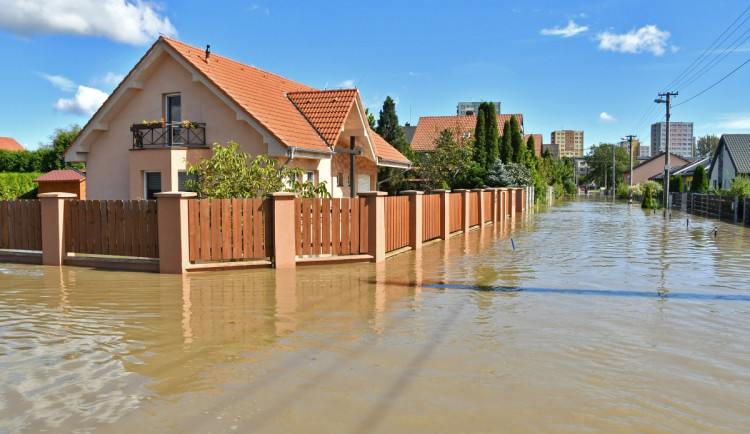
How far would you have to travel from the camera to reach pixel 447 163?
35.4 metres

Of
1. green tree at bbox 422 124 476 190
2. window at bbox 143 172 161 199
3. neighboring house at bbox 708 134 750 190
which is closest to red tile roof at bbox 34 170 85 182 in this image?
window at bbox 143 172 161 199

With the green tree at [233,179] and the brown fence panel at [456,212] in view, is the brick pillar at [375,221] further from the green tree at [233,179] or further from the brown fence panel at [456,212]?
the brown fence panel at [456,212]

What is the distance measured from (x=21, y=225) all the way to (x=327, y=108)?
1031 cm

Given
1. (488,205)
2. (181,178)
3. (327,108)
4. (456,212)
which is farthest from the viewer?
(488,205)

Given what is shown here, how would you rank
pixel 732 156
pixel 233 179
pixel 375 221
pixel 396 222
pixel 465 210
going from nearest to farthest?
1. pixel 375 221
2. pixel 233 179
3. pixel 396 222
4. pixel 465 210
5. pixel 732 156

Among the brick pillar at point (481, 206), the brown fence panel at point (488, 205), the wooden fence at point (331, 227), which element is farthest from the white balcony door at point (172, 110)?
the brown fence panel at point (488, 205)

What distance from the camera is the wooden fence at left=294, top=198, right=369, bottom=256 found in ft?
40.1

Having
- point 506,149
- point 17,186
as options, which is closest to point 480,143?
point 506,149

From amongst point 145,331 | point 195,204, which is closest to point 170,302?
point 145,331

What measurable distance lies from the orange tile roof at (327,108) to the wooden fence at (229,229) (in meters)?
8.08

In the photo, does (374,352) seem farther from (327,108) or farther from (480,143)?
(480,143)

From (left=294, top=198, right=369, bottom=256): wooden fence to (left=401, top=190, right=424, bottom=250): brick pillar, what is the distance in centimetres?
259

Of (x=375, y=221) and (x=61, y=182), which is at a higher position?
(x=61, y=182)

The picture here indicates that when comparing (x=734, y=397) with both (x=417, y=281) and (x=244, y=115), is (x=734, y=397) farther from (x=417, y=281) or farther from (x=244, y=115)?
(x=244, y=115)
